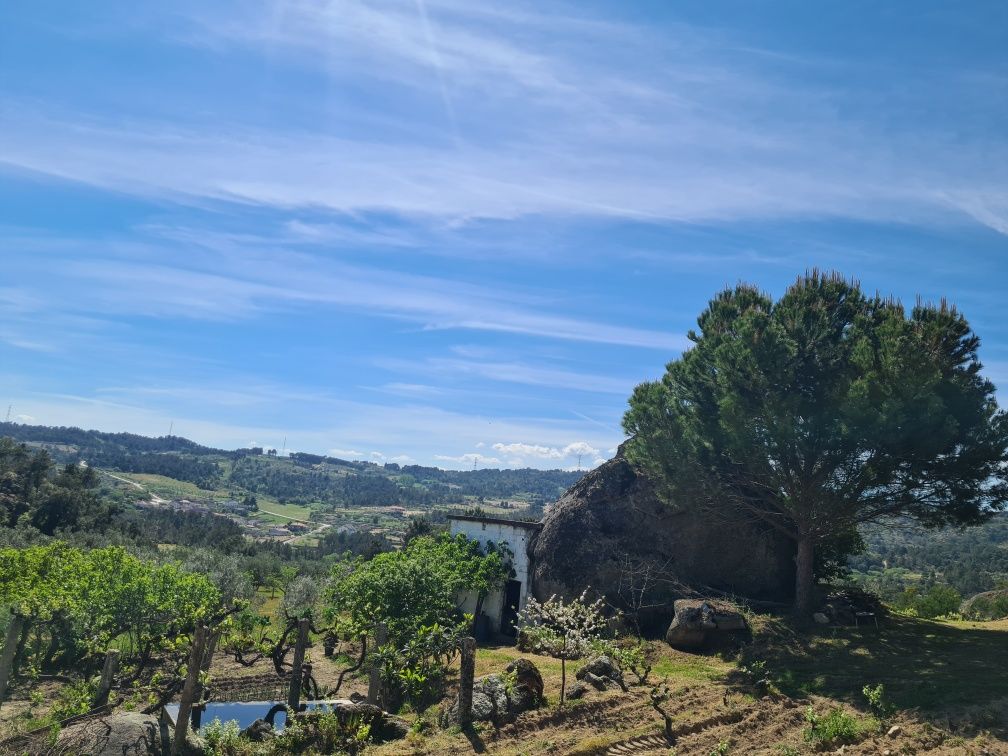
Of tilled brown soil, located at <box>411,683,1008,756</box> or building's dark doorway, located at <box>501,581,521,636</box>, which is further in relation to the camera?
building's dark doorway, located at <box>501,581,521,636</box>

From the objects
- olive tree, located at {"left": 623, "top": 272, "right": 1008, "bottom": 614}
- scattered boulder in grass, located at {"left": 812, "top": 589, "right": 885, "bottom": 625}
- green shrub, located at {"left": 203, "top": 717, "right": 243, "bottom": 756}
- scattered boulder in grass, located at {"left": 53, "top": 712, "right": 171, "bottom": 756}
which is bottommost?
green shrub, located at {"left": 203, "top": 717, "right": 243, "bottom": 756}

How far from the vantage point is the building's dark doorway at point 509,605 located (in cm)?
2808

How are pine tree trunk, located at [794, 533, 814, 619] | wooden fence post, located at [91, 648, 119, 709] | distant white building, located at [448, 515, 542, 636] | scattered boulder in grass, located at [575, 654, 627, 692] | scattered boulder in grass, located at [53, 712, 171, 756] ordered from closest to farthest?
scattered boulder in grass, located at [53, 712, 171, 756] → scattered boulder in grass, located at [575, 654, 627, 692] → wooden fence post, located at [91, 648, 119, 709] → pine tree trunk, located at [794, 533, 814, 619] → distant white building, located at [448, 515, 542, 636]

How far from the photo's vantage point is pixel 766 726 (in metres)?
13.0

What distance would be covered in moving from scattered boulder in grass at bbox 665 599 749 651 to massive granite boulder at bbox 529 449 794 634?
235 centimetres

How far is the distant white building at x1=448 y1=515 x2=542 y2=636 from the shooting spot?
91.8 feet

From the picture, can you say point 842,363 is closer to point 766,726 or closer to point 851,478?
point 851,478

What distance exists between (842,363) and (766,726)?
10.6m

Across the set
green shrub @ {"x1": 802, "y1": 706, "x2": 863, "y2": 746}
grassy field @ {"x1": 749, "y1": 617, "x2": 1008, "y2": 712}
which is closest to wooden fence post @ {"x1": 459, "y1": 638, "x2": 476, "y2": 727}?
green shrub @ {"x1": 802, "y1": 706, "x2": 863, "y2": 746}

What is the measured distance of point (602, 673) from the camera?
54.9ft

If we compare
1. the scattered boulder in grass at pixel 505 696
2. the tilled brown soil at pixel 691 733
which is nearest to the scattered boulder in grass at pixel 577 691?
the tilled brown soil at pixel 691 733

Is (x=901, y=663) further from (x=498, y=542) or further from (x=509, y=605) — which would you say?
(x=498, y=542)

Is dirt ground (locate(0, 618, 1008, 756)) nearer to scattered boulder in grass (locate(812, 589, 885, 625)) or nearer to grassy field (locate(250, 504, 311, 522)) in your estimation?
scattered boulder in grass (locate(812, 589, 885, 625))

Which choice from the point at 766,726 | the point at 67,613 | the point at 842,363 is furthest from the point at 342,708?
the point at 842,363
